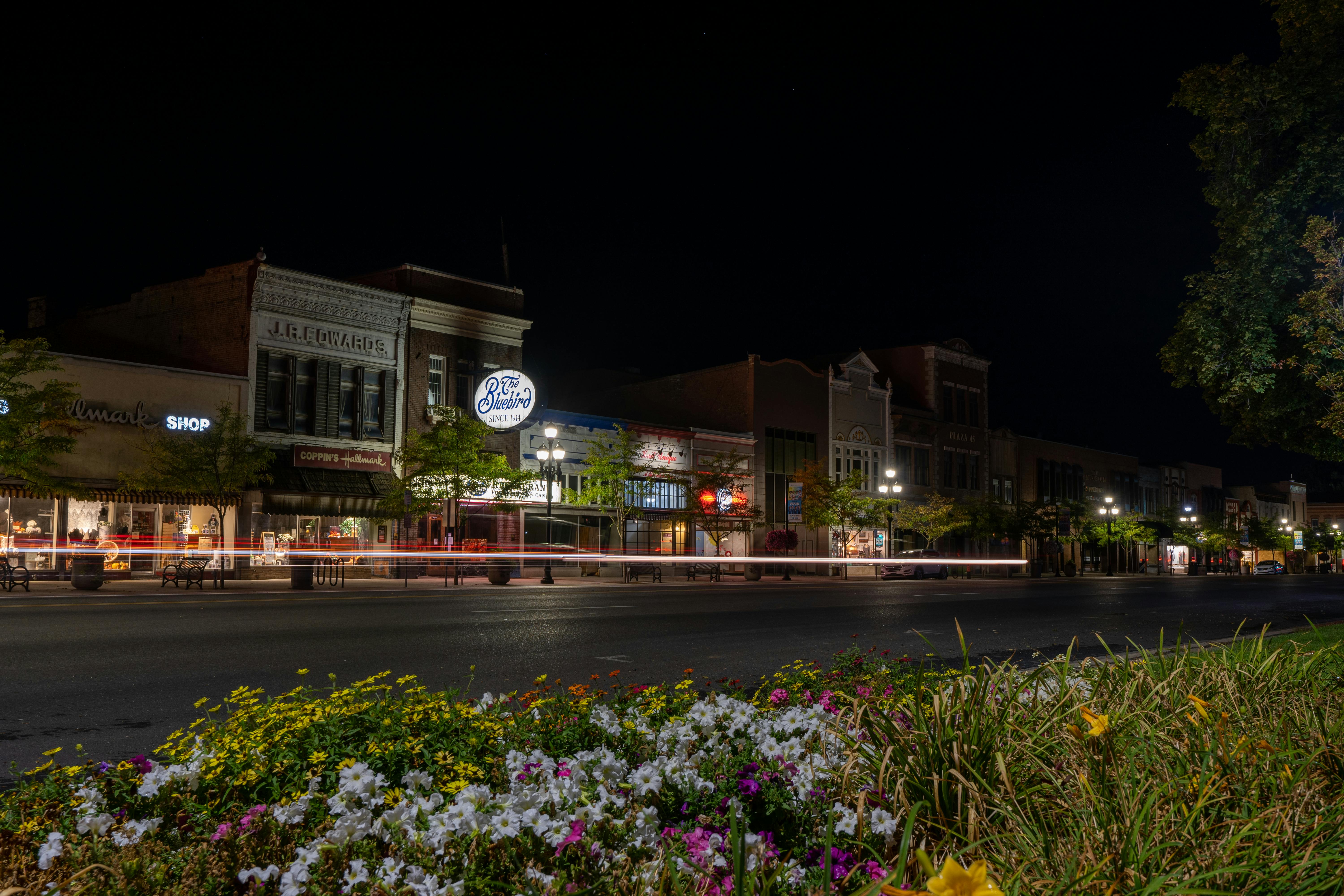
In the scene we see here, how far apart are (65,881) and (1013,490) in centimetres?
7467

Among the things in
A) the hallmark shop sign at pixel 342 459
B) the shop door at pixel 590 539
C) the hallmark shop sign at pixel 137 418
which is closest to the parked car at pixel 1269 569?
the shop door at pixel 590 539

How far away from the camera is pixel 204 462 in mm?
31219

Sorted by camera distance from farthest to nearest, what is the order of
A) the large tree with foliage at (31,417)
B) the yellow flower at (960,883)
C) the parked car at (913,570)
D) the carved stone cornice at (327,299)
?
the parked car at (913,570), the carved stone cornice at (327,299), the large tree with foliage at (31,417), the yellow flower at (960,883)

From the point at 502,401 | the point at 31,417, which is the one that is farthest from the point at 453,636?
the point at 502,401

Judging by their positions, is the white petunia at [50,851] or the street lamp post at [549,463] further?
the street lamp post at [549,463]

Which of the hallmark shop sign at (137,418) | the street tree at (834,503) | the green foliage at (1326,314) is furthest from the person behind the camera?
the street tree at (834,503)

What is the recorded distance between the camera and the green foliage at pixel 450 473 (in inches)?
1431

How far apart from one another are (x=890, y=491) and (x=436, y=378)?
27.5m

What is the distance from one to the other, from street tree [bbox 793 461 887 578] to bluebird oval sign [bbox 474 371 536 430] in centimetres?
1726

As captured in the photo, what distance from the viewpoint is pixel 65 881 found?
3.32 m

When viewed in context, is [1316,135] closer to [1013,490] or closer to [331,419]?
[331,419]

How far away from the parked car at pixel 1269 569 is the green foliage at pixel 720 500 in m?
54.5

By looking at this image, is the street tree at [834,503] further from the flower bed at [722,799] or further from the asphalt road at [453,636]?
the flower bed at [722,799]

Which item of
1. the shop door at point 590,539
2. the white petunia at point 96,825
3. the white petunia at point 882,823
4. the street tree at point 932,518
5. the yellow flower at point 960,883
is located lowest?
the white petunia at point 882,823
